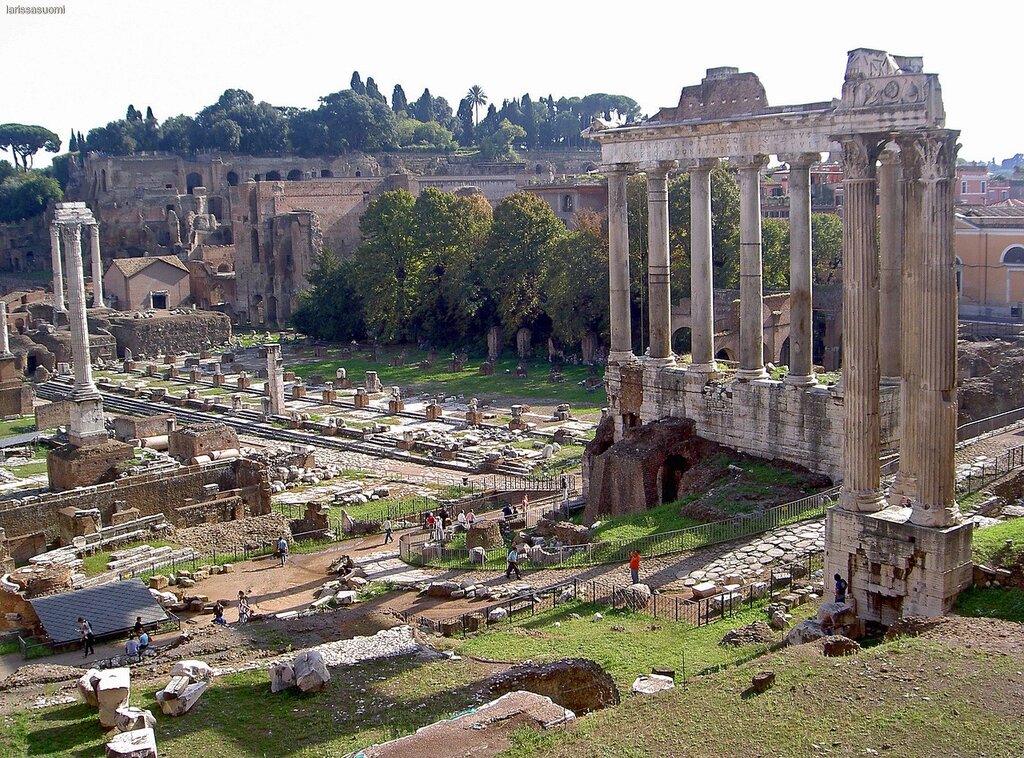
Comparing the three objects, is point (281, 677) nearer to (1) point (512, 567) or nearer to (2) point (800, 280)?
(1) point (512, 567)

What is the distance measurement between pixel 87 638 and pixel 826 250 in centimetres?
3496

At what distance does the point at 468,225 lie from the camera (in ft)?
193

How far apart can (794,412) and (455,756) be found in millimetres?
13051

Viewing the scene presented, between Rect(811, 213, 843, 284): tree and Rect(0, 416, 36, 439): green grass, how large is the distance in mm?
29759

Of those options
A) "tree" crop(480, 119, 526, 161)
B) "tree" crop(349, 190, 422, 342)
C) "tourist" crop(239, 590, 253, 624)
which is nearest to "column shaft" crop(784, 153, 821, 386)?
"tourist" crop(239, 590, 253, 624)

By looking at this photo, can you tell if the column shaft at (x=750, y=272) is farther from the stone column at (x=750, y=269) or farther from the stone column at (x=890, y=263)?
the stone column at (x=890, y=263)

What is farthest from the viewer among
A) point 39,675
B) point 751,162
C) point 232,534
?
point 232,534

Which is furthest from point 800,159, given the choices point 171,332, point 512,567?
point 171,332

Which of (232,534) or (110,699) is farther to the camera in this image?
(232,534)

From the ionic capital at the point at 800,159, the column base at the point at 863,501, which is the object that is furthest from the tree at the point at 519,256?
the column base at the point at 863,501

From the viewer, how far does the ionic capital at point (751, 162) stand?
23.1 m

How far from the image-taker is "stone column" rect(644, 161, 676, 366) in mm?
25078

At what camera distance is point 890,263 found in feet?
60.9

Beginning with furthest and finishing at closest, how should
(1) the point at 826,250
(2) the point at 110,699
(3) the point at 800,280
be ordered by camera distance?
(1) the point at 826,250
(3) the point at 800,280
(2) the point at 110,699
